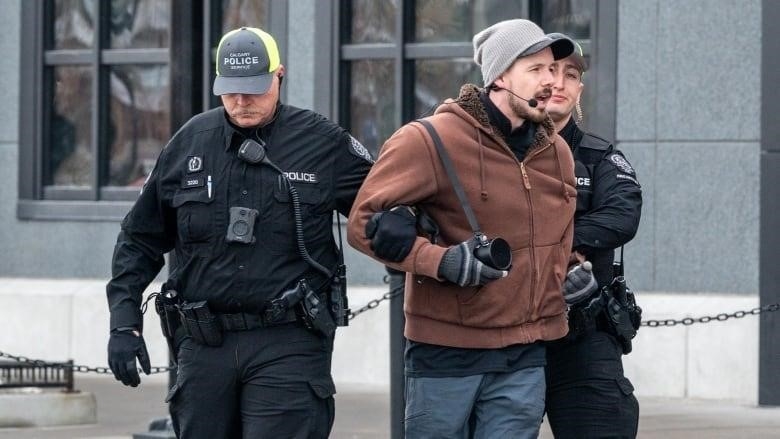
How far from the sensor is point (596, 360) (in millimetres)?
5973

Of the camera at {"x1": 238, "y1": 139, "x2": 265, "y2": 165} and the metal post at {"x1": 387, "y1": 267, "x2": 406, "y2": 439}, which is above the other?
the camera at {"x1": 238, "y1": 139, "x2": 265, "y2": 165}

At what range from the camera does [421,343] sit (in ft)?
18.0

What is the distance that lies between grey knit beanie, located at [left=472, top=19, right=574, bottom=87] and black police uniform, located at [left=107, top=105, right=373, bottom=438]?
2.15 ft

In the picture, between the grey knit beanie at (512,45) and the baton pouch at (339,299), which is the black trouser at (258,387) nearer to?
the baton pouch at (339,299)

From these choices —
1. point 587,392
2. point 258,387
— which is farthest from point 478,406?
point 258,387

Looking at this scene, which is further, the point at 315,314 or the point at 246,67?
the point at 246,67

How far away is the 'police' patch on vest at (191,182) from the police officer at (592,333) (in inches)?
47.0

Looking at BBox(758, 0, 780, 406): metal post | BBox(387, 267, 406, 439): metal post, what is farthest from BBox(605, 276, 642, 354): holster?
BBox(758, 0, 780, 406): metal post

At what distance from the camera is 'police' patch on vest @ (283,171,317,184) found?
5863 mm

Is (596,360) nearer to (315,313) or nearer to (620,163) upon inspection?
(620,163)

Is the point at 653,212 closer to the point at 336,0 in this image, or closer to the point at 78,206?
the point at 336,0

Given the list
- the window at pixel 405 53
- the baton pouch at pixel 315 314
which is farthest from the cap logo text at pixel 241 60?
the window at pixel 405 53

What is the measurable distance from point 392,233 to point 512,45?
0.74 m

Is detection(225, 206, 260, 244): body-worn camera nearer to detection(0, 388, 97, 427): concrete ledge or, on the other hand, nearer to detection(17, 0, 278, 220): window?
detection(0, 388, 97, 427): concrete ledge
